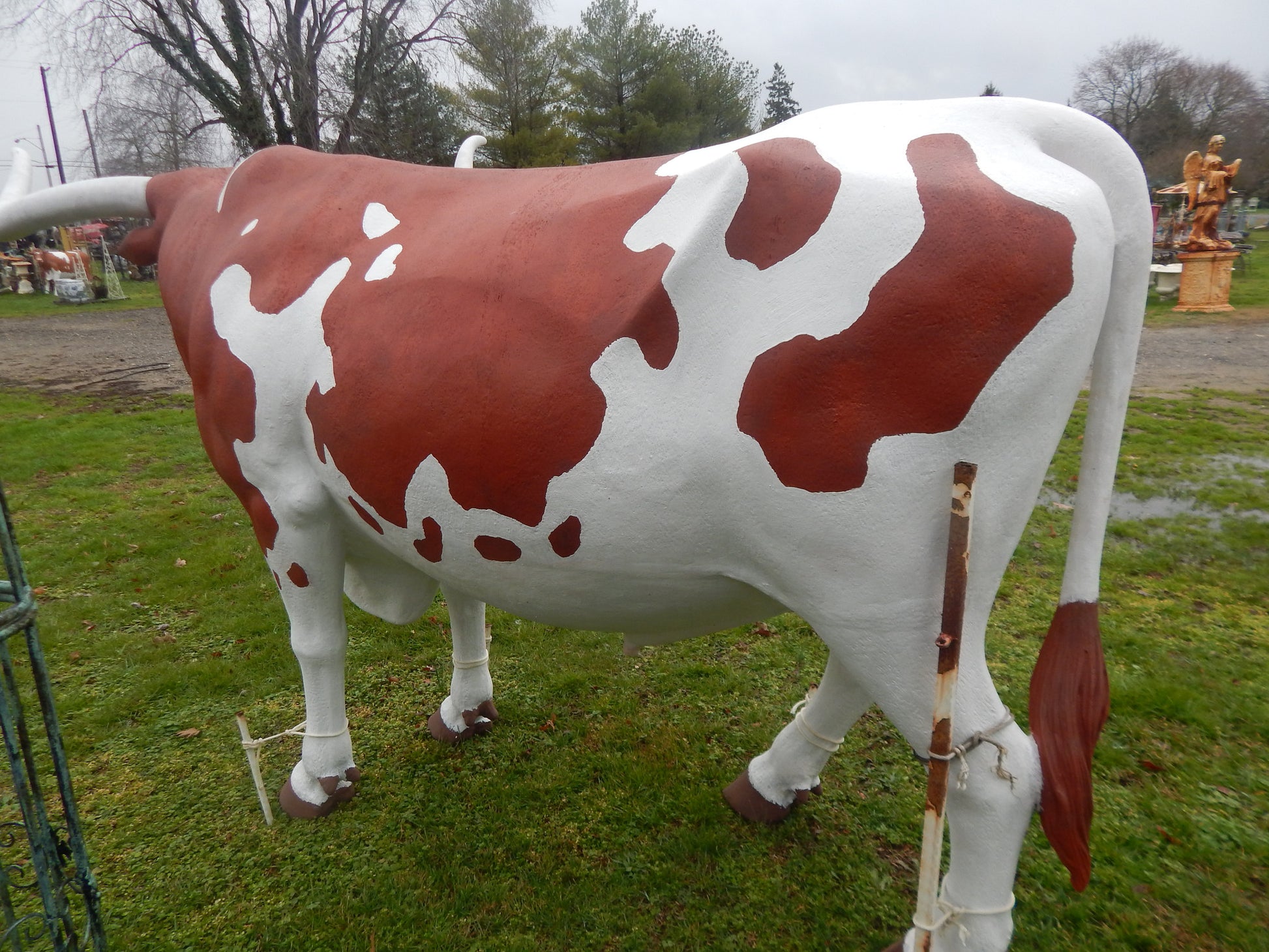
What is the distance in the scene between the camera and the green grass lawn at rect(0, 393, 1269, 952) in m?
2.01

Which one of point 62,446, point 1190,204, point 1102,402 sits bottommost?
point 62,446

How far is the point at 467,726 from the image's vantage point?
9.11 ft

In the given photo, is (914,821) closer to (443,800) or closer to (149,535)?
(443,800)

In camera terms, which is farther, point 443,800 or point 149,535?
point 149,535

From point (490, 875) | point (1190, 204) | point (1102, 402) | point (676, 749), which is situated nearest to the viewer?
point (1102, 402)

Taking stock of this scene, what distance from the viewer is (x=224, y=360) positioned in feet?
6.31

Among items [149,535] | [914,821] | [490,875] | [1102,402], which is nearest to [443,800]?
[490,875]

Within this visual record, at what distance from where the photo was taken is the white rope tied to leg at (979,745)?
4.41 feet

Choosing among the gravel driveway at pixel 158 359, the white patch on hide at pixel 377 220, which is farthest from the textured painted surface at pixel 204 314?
the gravel driveway at pixel 158 359

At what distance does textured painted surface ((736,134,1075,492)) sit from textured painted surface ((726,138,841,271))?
5.9 inches

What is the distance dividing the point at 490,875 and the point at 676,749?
782mm

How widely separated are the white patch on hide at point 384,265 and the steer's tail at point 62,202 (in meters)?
1.22

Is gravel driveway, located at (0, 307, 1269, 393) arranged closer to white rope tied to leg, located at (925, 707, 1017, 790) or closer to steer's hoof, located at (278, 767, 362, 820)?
white rope tied to leg, located at (925, 707, 1017, 790)

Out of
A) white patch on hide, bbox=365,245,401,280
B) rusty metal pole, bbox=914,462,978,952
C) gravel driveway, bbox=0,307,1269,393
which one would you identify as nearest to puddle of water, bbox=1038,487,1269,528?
gravel driveway, bbox=0,307,1269,393
